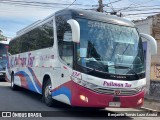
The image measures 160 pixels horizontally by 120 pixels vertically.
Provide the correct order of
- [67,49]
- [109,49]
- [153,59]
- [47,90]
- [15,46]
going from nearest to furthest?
[109,49] < [67,49] < [47,90] < [15,46] < [153,59]

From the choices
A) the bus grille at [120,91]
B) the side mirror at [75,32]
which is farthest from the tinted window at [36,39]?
the bus grille at [120,91]

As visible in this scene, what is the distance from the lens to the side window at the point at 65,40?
10.1 metres

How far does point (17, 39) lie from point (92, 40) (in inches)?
386

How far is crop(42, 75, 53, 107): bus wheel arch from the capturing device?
461 inches

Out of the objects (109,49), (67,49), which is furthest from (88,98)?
(67,49)

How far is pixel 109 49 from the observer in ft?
32.9

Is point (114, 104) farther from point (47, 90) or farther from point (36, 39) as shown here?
point (36, 39)

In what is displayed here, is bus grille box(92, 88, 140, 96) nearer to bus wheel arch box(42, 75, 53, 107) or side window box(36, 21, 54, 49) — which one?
bus wheel arch box(42, 75, 53, 107)

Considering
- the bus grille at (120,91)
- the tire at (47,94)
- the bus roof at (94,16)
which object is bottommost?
the tire at (47,94)

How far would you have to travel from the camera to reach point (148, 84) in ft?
62.4

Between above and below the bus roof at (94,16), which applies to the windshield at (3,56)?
below

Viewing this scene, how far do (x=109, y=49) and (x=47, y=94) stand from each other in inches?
127

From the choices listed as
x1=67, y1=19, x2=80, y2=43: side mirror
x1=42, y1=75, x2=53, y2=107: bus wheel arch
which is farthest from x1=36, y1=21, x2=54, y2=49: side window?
x1=67, y1=19, x2=80, y2=43: side mirror

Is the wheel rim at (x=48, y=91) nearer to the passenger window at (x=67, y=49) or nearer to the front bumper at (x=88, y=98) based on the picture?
the passenger window at (x=67, y=49)
